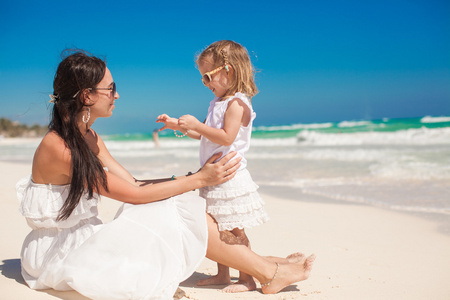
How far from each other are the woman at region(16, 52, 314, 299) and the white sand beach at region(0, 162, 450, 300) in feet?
0.91

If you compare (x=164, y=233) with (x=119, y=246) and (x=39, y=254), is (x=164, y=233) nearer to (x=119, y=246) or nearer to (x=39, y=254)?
(x=119, y=246)

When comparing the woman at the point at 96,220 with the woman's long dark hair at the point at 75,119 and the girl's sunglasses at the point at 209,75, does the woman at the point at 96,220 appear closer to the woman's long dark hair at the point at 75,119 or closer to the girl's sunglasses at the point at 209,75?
the woman's long dark hair at the point at 75,119

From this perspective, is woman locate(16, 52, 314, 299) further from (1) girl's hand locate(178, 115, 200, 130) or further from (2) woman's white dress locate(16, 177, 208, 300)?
(1) girl's hand locate(178, 115, 200, 130)

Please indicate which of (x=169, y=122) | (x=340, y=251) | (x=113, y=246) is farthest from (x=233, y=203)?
(x=340, y=251)

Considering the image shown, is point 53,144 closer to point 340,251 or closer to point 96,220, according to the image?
point 96,220

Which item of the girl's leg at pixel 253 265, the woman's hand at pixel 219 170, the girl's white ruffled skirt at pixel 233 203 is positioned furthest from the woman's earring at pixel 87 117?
the girl's leg at pixel 253 265

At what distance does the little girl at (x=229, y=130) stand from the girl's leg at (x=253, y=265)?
74 millimetres

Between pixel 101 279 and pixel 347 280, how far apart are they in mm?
1932

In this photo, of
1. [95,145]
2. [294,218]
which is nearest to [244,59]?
[95,145]

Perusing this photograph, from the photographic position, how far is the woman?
2.40m

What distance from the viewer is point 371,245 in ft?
13.8

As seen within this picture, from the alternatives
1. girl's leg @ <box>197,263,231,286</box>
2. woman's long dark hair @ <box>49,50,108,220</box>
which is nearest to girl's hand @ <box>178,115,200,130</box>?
woman's long dark hair @ <box>49,50,108,220</box>

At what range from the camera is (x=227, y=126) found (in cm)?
288

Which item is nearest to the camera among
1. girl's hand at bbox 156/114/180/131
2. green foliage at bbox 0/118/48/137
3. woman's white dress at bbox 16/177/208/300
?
woman's white dress at bbox 16/177/208/300
